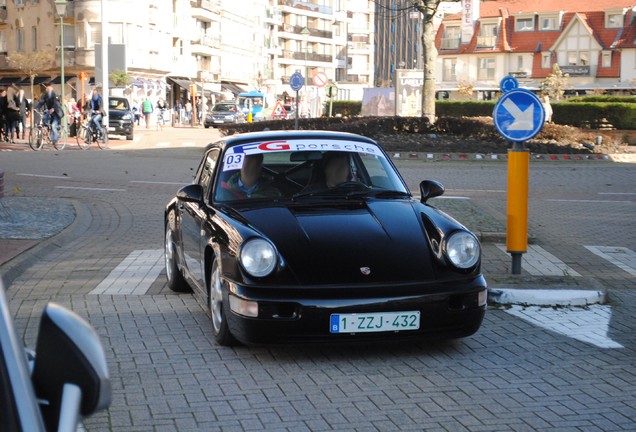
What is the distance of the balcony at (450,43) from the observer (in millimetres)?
97688

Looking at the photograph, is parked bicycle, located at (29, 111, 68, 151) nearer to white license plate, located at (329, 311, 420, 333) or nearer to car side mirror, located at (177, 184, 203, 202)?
car side mirror, located at (177, 184, 203, 202)

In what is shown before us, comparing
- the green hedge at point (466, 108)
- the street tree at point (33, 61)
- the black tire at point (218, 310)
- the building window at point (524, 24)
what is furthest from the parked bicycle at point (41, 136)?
the building window at point (524, 24)

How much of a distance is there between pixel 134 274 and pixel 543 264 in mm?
4073

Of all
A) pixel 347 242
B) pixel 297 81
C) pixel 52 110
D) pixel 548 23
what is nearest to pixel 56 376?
pixel 347 242

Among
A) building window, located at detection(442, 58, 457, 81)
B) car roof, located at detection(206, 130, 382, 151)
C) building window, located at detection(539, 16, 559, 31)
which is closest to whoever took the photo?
car roof, located at detection(206, 130, 382, 151)

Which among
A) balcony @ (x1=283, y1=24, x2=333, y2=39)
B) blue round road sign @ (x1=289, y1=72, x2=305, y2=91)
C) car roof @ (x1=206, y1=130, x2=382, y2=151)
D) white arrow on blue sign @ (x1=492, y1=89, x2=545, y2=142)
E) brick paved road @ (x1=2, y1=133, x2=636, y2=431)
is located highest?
balcony @ (x1=283, y1=24, x2=333, y2=39)

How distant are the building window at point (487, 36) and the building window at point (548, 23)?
396 cm

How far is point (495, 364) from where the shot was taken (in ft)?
21.4

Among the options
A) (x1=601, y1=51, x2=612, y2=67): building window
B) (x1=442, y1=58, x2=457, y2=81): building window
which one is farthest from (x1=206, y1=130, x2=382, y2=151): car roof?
(x1=442, y1=58, x2=457, y2=81): building window

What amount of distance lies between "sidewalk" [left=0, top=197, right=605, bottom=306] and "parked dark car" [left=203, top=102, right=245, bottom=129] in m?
48.4

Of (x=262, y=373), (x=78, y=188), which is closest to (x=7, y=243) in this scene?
(x=262, y=373)

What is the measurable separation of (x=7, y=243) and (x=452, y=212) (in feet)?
18.7

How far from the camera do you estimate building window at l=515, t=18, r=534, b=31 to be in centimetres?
9362

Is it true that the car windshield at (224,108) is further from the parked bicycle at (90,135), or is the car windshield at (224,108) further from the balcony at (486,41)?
the balcony at (486,41)
